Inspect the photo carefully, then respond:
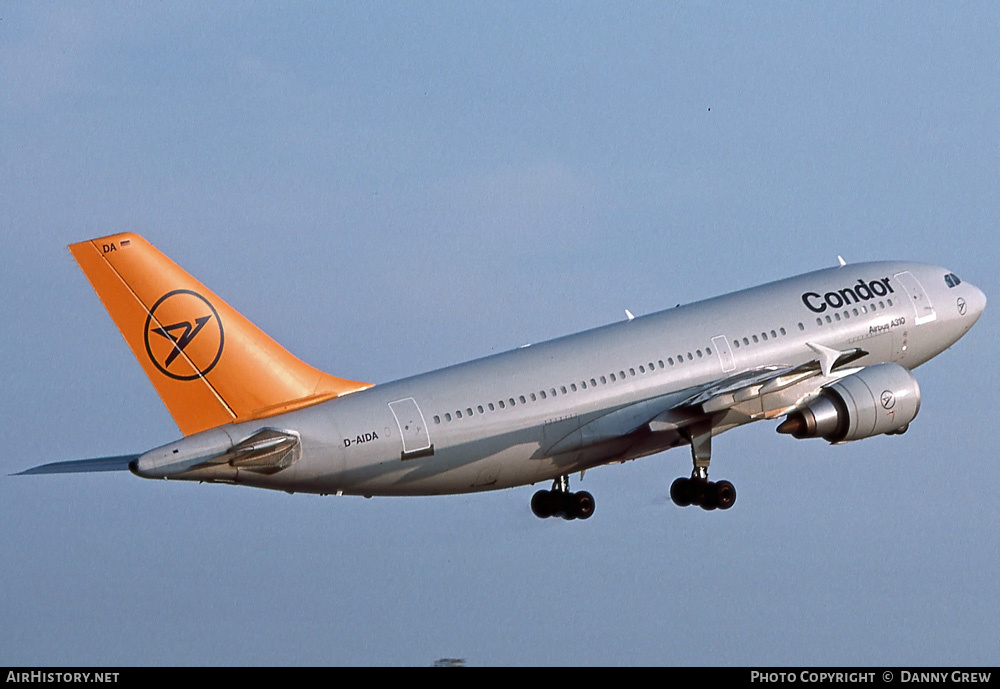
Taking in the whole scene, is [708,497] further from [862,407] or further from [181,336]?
[181,336]

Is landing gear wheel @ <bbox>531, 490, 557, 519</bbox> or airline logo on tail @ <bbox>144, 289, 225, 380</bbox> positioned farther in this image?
landing gear wheel @ <bbox>531, 490, 557, 519</bbox>

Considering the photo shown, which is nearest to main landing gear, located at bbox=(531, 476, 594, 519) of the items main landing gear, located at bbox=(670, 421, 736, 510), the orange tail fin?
main landing gear, located at bbox=(670, 421, 736, 510)

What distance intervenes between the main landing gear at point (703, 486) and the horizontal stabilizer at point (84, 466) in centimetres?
1740

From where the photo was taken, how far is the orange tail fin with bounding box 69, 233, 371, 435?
4847 centimetres

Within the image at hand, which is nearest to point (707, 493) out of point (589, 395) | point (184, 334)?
point (589, 395)

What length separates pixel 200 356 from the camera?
161 ft

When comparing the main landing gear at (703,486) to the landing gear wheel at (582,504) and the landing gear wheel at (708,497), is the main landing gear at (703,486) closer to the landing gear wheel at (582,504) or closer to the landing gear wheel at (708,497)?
the landing gear wheel at (708,497)

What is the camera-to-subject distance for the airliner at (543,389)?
160ft

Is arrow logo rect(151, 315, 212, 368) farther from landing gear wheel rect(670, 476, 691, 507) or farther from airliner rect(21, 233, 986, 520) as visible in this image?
landing gear wheel rect(670, 476, 691, 507)

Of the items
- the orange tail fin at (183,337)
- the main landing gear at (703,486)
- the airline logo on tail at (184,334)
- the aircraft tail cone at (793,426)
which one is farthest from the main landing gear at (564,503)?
the airline logo on tail at (184,334)

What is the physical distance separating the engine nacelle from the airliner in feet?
0.19
